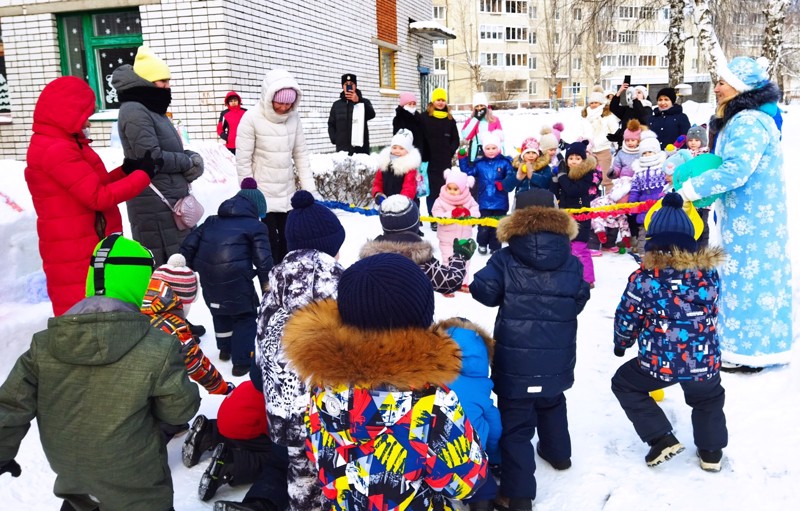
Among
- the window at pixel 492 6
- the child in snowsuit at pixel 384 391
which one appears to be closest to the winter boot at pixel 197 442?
the child in snowsuit at pixel 384 391

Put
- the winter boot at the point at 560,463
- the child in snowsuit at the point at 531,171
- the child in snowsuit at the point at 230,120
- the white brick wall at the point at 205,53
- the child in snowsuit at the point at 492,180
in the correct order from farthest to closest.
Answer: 1. the white brick wall at the point at 205,53
2. the child in snowsuit at the point at 230,120
3. the child in snowsuit at the point at 492,180
4. the child in snowsuit at the point at 531,171
5. the winter boot at the point at 560,463

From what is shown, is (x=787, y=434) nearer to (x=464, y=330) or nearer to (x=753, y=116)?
(x=753, y=116)

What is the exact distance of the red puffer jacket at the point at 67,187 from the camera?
3.49m

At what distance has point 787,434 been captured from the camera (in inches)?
131

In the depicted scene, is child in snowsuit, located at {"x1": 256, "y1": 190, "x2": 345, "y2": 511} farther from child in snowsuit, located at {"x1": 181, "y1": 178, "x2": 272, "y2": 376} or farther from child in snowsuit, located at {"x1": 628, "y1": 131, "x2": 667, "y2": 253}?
child in snowsuit, located at {"x1": 628, "y1": 131, "x2": 667, "y2": 253}

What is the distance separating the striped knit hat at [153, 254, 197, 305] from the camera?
3928 millimetres

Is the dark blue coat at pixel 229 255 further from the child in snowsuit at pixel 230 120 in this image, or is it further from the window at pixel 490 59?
the window at pixel 490 59

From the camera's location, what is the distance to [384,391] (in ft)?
6.06

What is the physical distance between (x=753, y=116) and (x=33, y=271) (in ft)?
16.5

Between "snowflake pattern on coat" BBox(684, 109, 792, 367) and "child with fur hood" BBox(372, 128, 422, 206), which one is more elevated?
"child with fur hood" BBox(372, 128, 422, 206)

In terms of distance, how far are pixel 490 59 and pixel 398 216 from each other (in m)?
56.9

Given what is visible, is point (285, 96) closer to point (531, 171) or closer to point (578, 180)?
point (531, 171)

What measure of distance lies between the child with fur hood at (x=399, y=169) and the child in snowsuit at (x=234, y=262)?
3.26 m

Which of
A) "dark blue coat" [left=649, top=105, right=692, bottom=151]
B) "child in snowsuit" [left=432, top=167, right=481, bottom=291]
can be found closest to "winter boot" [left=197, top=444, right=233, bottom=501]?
"child in snowsuit" [left=432, top=167, right=481, bottom=291]
